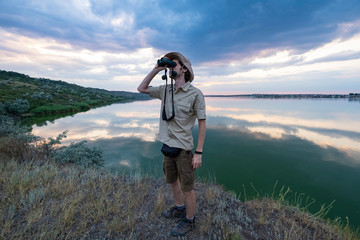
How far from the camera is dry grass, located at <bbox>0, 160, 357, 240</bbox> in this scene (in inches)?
91.8

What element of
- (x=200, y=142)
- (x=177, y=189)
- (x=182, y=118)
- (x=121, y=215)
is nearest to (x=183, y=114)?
(x=182, y=118)

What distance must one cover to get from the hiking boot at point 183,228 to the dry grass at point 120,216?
11 cm

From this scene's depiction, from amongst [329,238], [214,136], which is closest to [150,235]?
[329,238]

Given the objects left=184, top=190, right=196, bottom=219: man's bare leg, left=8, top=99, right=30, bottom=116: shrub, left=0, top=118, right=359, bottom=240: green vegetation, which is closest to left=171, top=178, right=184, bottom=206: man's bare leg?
left=184, top=190, right=196, bottom=219: man's bare leg

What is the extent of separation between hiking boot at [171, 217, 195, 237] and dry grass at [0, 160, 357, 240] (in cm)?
11

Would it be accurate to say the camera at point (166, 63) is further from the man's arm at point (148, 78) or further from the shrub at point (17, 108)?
the shrub at point (17, 108)

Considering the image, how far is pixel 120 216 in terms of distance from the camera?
273cm

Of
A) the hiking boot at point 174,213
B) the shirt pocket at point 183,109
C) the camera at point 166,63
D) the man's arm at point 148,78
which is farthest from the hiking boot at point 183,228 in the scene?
the camera at point 166,63

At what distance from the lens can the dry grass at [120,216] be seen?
2332 mm

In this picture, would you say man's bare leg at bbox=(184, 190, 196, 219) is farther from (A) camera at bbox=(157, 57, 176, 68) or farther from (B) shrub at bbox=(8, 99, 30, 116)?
(B) shrub at bbox=(8, 99, 30, 116)

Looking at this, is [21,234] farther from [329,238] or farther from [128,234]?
[329,238]

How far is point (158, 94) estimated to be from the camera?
2.42m

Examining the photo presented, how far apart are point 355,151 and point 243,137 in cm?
665

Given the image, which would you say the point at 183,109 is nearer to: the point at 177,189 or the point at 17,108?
the point at 177,189
